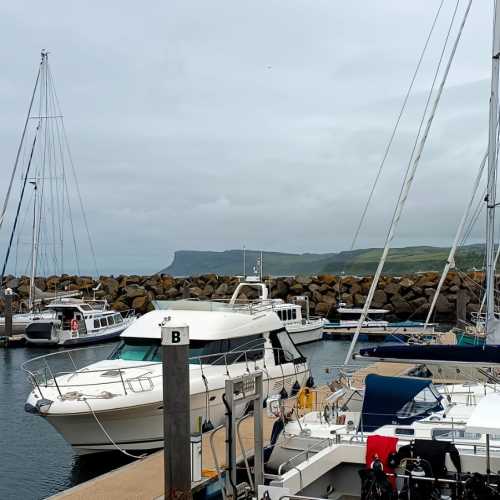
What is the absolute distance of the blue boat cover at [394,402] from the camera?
1094 centimetres

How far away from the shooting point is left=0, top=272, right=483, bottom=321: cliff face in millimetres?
50344

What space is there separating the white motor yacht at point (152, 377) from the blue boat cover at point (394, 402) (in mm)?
3369

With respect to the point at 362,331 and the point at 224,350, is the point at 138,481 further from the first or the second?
the point at 362,331

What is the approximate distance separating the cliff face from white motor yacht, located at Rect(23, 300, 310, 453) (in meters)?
31.1

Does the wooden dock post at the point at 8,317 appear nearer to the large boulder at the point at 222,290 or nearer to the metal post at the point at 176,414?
the large boulder at the point at 222,290

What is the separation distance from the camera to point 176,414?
8641 mm

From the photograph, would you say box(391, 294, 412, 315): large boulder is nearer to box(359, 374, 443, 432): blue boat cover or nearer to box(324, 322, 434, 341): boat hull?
box(324, 322, 434, 341): boat hull

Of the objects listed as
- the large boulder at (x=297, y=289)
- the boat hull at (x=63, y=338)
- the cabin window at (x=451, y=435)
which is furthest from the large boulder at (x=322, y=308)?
the cabin window at (x=451, y=435)

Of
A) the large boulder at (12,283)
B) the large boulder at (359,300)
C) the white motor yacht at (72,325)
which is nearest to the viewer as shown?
the white motor yacht at (72,325)

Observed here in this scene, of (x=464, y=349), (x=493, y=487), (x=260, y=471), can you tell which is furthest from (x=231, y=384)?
(x=464, y=349)

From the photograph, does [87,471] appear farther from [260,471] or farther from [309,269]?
[309,269]

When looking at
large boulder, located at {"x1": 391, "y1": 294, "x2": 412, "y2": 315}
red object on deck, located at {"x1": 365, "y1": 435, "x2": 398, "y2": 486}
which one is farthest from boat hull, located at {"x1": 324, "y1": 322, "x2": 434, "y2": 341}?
red object on deck, located at {"x1": 365, "y1": 435, "x2": 398, "y2": 486}

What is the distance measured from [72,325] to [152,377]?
2484cm

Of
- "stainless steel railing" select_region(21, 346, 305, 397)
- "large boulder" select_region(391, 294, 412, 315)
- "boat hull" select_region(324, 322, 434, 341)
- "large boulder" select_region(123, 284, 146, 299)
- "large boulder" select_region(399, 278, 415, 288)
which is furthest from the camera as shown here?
"large boulder" select_region(123, 284, 146, 299)
